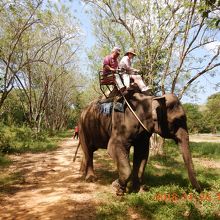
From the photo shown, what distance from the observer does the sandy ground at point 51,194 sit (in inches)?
258

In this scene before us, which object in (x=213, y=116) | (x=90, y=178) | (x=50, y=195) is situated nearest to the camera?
(x=50, y=195)

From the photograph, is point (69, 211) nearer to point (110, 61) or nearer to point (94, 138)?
point (94, 138)

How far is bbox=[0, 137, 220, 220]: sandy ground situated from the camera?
21.5 feet

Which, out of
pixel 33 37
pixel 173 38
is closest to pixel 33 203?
pixel 173 38

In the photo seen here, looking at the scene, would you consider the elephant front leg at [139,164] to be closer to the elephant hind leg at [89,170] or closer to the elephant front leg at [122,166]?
the elephant front leg at [122,166]

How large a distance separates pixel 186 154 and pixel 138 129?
1.38m

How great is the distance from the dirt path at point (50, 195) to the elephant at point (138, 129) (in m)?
0.96

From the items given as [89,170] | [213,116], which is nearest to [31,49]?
[89,170]

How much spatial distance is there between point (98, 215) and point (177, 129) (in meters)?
2.69

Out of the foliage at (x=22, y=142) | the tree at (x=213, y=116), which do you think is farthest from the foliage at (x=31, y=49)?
the tree at (x=213, y=116)

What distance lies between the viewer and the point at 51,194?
803 cm

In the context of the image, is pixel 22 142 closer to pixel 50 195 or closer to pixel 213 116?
pixel 50 195

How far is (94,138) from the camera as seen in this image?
953 cm

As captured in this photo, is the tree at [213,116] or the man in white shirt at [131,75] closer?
the man in white shirt at [131,75]
